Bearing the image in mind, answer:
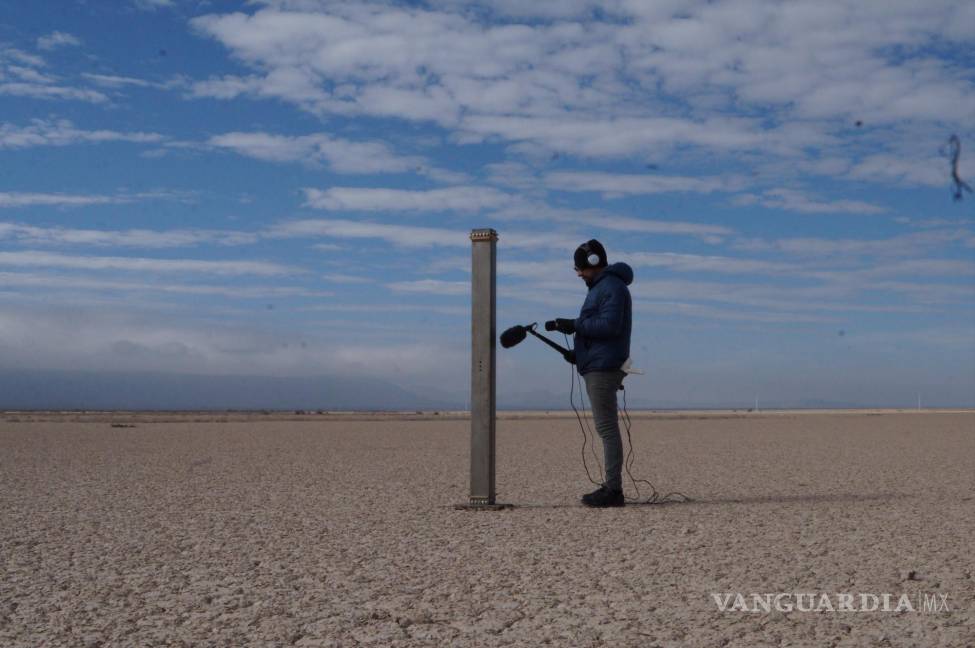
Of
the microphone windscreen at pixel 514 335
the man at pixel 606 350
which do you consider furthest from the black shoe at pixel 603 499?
the microphone windscreen at pixel 514 335

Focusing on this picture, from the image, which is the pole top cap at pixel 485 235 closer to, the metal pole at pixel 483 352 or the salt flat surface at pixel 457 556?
the metal pole at pixel 483 352

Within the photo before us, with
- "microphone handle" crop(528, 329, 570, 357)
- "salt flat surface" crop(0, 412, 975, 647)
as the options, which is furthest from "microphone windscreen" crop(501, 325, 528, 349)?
"salt flat surface" crop(0, 412, 975, 647)

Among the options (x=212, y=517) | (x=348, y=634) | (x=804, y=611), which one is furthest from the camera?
(x=212, y=517)

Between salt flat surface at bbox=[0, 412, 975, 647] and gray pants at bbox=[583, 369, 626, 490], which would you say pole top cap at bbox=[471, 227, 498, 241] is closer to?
gray pants at bbox=[583, 369, 626, 490]

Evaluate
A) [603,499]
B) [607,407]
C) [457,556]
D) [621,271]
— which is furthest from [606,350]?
[457,556]

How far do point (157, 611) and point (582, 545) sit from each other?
2.73 m

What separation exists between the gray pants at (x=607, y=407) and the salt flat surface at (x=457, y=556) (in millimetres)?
491

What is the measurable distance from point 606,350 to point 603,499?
1274 mm

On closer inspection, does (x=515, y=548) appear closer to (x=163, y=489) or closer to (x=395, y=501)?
(x=395, y=501)

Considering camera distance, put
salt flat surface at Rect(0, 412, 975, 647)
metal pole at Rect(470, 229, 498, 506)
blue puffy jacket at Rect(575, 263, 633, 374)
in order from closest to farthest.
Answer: salt flat surface at Rect(0, 412, 975, 647) → blue puffy jacket at Rect(575, 263, 633, 374) → metal pole at Rect(470, 229, 498, 506)

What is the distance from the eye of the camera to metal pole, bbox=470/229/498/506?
824 centimetres

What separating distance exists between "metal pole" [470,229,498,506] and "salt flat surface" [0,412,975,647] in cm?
53

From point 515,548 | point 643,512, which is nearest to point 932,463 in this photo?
point 643,512

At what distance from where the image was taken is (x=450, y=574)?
541 centimetres
